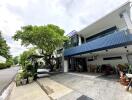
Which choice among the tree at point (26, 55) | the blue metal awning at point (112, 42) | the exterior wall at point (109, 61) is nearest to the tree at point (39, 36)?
the tree at point (26, 55)

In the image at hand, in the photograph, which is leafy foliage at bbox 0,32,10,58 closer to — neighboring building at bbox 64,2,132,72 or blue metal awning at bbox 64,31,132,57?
neighboring building at bbox 64,2,132,72

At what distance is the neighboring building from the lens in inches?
352

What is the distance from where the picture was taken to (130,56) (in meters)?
12.9

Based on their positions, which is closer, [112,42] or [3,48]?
[112,42]

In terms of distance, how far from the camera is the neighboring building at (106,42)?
8.95 m

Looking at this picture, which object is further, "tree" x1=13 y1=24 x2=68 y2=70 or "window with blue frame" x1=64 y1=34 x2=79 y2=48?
"window with blue frame" x1=64 y1=34 x2=79 y2=48

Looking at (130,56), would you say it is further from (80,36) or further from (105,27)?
(80,36)

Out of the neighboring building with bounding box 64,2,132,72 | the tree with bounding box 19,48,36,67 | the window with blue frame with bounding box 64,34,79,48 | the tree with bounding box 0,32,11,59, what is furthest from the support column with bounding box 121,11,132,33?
the tree with bounding box 0,32,11,59

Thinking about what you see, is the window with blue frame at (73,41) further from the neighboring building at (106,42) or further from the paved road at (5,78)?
the paved road at (5,78)

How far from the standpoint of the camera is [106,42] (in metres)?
9.89

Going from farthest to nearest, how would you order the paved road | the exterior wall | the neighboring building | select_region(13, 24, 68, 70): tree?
select_region(13, 24, 68, 70): tree
the paved road
the exterior wall
the neighboring building

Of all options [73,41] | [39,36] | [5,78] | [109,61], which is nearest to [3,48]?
[5,78]

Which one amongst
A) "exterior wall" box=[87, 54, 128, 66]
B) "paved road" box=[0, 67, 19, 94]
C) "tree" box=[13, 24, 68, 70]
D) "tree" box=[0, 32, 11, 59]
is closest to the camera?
"exterior wall" box=[87, 54, 128, 66]

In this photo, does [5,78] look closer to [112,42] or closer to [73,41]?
[73,41]
